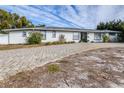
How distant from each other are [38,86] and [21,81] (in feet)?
2.35

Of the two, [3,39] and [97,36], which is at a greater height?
[97,36]

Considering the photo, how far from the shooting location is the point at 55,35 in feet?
78.5

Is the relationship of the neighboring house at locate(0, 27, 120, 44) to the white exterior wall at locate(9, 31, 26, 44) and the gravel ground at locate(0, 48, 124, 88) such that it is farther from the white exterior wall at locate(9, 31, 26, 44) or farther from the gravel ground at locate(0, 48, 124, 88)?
the gravel ground at locate(0, 48, 124, 88)

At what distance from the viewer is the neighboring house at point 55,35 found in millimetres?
22000

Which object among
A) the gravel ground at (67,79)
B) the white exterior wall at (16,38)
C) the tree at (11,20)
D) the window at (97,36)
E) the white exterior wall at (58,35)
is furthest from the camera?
the tree at (11,20)

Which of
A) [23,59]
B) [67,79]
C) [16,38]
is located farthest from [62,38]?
[67,79]

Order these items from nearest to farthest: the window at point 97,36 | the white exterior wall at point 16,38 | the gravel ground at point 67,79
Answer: the gravel ground at point 67,79 < the white exterior wall at point 16,38 < the window at point 97,36

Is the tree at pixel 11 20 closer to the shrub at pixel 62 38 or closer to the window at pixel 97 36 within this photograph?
the shrub at pixel 62 38

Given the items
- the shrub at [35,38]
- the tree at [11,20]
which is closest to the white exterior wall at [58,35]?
the shrub at [35,38]

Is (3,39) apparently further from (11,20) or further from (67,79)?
(67,79)

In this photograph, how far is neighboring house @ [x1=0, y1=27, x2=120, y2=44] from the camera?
22.0 m

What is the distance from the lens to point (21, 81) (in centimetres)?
546
